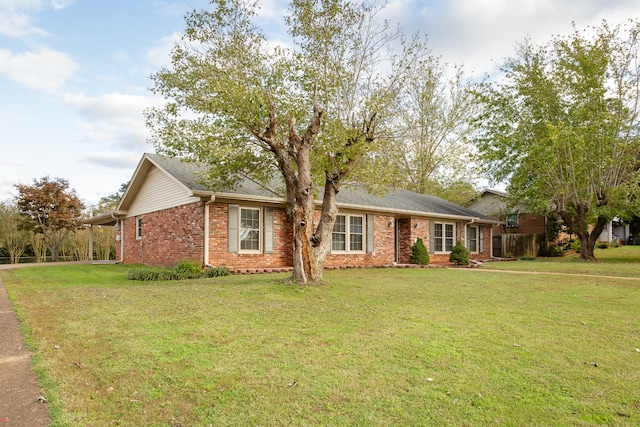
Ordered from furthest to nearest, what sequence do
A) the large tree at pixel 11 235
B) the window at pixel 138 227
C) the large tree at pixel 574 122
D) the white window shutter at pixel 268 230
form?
the large tree at pixel 11 235
the large tree at pixel 574 122
the window at pixel 138 227
the white window shutter at pixel 268 230

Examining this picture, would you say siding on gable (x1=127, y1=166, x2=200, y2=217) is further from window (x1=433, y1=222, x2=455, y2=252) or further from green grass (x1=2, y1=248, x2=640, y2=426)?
window (x1=433, y1=222, x2=455, y2=252)

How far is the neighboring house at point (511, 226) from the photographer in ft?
85.6

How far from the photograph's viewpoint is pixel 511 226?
3098 centimetres

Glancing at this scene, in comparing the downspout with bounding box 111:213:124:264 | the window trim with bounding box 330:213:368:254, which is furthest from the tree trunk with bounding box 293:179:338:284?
the downspout with bounding box 111:213:124:264

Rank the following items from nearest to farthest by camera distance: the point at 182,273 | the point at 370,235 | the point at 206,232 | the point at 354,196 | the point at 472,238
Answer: the point at 182,273
the point at 206,232
the point at 370,235
the point at 354,196
the point at 472,238

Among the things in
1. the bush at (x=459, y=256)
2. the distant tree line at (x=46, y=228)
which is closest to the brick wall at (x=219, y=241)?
the bush at (x=459, y=256)

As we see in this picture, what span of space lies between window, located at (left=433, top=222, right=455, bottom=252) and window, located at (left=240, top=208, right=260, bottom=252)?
31.5ft

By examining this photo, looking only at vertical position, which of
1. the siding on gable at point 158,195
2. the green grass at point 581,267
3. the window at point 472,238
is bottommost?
the green grass at point 581,267

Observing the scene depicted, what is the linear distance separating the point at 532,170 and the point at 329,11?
16026 mm

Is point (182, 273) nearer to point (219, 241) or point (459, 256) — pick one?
point (219, 241)

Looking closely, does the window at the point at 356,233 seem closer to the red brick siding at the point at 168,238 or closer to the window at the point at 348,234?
the window at the point at 348,234

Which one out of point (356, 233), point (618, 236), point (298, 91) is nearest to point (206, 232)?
point (298, 91)

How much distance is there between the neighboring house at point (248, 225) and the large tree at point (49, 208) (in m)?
3.17

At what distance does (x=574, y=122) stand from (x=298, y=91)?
51.7ft
